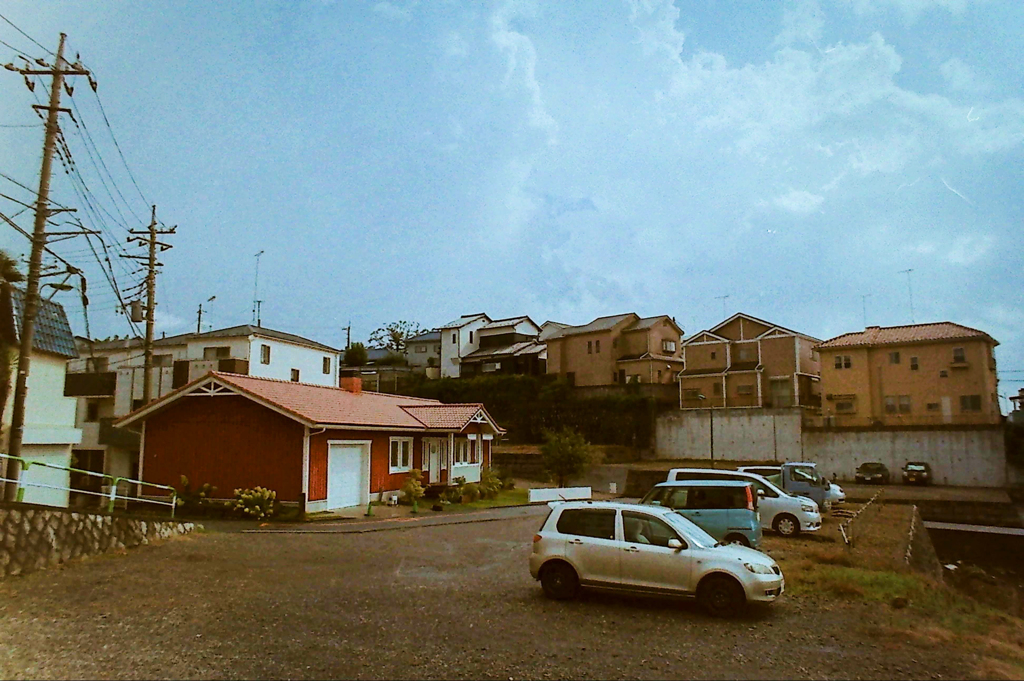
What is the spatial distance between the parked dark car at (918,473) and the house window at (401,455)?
27.6 metres

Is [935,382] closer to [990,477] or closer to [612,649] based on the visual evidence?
[990,477]

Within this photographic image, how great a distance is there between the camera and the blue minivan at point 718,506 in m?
16.2

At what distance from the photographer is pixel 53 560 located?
1209cm

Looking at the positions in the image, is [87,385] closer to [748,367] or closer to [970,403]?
→ [748,367]

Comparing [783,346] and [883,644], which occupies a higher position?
[783,346]

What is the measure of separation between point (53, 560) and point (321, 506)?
1154 cm

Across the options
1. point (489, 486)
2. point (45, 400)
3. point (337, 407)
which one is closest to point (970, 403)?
point (489, 486)

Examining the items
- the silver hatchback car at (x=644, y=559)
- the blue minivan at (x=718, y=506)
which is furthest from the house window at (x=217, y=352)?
the silver hatchback car at (x=644, y=559)

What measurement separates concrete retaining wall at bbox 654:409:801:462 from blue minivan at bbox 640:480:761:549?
29.5m

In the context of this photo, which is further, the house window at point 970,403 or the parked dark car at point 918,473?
the house window at point 970,403

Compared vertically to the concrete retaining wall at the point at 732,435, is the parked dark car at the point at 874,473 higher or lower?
lower

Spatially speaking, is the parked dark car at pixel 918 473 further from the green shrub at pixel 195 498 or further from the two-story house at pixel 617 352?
the green shrub at pixel 195 498

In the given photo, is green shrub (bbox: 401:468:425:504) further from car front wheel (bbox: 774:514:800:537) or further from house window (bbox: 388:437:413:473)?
car front wheel (bbox: 774:514:800:537)

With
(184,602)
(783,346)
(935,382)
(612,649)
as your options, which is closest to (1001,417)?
(935,382)
